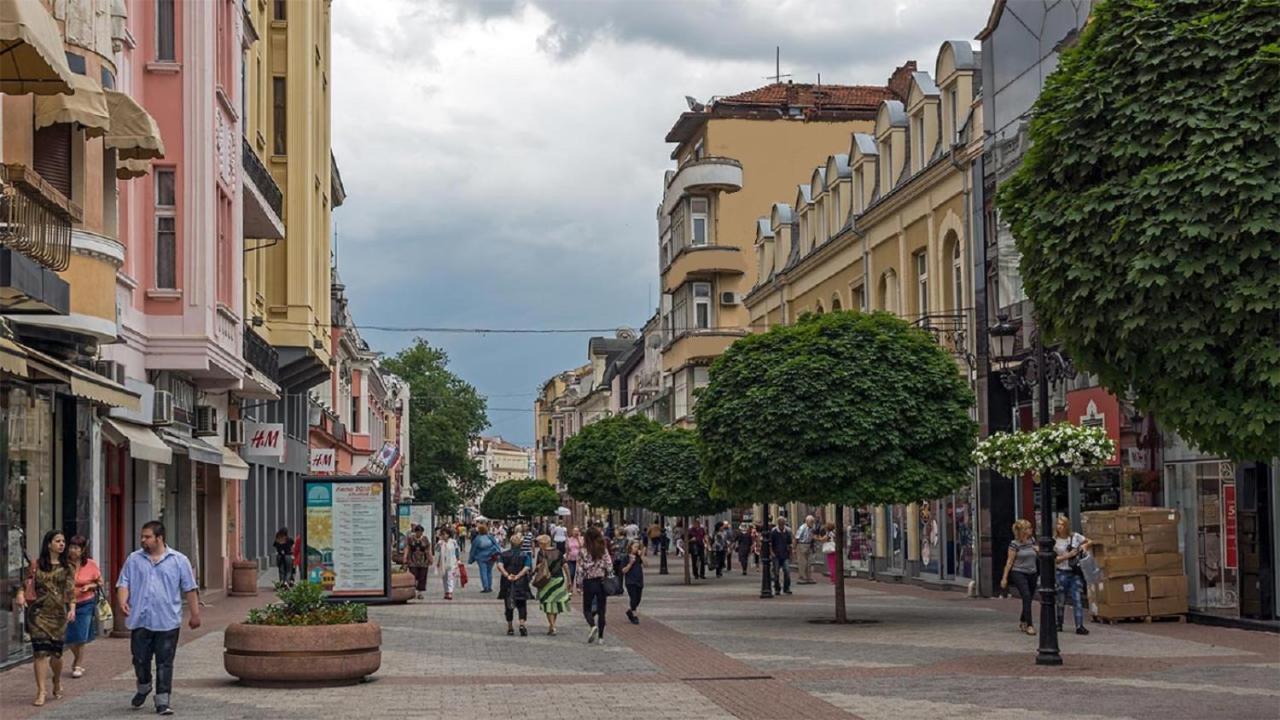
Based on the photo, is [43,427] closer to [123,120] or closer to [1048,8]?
[123,120]

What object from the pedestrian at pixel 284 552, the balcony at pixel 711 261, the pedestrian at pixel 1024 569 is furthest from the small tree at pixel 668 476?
the pedestrian at pixel 1024 569

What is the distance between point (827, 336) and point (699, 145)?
1605 inches

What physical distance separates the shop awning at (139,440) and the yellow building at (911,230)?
12.2 metres

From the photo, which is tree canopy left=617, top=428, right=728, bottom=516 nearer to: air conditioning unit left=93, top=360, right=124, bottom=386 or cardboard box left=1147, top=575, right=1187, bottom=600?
cardboard box left=1147, top=575, right=1187, bottom=600

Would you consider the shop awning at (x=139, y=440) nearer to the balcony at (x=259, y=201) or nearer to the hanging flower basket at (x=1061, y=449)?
the balcony at (x=259, y=201)

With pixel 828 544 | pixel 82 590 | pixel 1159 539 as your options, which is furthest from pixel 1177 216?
pixel 828 544

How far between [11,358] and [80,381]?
2960mm

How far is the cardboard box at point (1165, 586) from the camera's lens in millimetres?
25438

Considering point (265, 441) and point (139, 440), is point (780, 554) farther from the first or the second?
point (139, 440)

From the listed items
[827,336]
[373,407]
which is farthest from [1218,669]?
[373,407]

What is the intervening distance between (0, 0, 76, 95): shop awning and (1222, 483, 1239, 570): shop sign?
16459 millimetres

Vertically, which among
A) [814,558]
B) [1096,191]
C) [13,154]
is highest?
[13,154]

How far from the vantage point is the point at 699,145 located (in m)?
66.8

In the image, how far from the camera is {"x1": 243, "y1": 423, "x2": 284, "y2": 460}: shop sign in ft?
129
